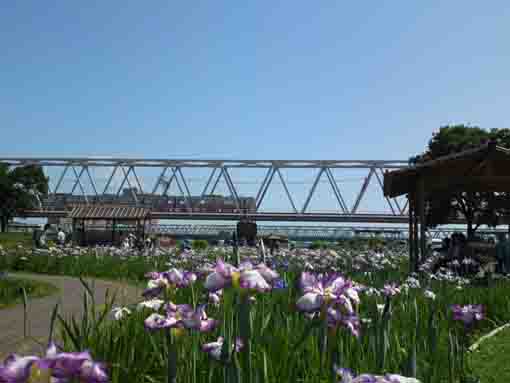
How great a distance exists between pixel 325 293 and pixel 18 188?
45448 millimetres

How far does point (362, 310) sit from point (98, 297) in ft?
17.9

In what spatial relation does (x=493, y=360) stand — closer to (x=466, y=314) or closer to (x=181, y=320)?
(x=466, y=314)

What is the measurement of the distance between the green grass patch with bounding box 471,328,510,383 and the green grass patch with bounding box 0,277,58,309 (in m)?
6.42

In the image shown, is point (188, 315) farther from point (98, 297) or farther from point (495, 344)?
point (98, 297)

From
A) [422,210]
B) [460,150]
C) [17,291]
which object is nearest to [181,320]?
[17,291]

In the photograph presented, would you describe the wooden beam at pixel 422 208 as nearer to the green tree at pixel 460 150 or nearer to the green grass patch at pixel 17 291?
the green grass patch at pixel 17 291

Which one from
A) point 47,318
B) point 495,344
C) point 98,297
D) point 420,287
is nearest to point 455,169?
point 420,287

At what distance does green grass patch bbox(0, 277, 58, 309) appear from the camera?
8.05m

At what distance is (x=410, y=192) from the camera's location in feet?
42.7

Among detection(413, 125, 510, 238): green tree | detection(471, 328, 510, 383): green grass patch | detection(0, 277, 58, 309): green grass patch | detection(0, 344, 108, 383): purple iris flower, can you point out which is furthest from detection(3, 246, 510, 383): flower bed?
detection(413, 125, 510, 238): green tree

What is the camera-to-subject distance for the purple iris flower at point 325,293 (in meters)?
1.63

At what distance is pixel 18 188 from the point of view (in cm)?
4256

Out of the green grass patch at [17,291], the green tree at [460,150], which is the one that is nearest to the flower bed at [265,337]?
the green grass patch at [17,291]

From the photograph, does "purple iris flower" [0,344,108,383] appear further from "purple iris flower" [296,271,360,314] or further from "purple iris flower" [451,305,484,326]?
"purple iris flower" [451,305,484,326]
